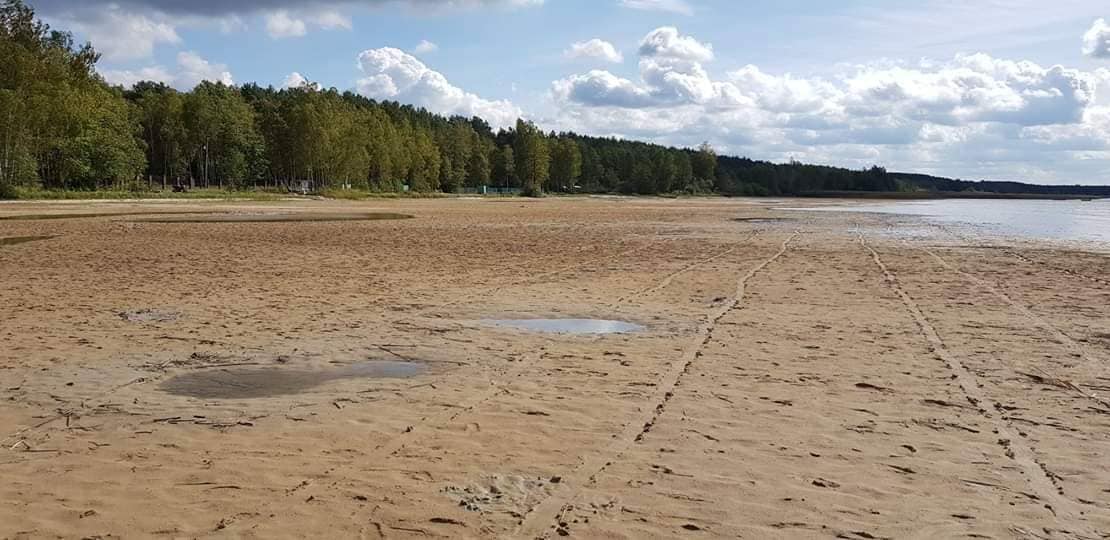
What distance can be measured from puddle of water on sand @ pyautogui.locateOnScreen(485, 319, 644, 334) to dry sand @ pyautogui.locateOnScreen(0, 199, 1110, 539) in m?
0.38

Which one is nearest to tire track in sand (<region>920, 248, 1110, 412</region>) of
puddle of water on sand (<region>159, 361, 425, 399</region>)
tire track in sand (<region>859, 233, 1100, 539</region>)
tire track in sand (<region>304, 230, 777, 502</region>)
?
tire track in sand (<region>859, 233, 1100, 539</region>)

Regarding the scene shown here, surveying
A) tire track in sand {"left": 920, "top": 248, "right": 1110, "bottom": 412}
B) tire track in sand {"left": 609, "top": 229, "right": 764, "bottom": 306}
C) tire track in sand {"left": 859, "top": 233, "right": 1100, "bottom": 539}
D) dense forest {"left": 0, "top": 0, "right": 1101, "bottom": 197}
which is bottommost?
tire track in sand {"left": 609, "top": 229, "right": 764, "bottom": 306}

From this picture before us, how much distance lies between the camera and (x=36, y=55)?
230 feet

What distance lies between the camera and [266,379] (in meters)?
9.32

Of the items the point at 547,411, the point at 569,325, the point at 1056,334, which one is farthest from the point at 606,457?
the point at 1056,334

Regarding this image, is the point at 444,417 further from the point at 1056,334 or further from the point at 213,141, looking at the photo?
the point at 213,141

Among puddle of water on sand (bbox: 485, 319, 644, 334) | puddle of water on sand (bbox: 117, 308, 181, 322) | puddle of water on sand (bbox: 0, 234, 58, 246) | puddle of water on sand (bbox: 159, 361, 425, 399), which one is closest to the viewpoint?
puddle of water on sand (bbox: 159, 361, 425, 399)

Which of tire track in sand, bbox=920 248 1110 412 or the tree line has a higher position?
the tree line

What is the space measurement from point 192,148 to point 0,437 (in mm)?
112486

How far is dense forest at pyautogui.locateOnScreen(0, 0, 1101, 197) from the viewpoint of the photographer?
2707 inches

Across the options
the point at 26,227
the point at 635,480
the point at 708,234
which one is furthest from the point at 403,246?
the point at 635,480

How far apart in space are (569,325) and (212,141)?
107 meters

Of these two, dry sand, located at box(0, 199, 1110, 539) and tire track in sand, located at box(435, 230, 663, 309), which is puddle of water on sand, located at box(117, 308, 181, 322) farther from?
tire track in sand, located at box(435, 230, 663, 309)

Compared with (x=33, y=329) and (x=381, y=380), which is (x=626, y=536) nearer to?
(x=381, y=380)
